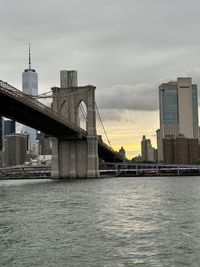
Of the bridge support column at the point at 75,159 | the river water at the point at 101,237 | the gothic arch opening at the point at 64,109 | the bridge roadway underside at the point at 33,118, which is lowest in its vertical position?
the river water at the point at 101,237

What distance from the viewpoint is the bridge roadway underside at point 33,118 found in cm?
5925

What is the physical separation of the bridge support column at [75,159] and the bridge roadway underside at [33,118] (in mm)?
3254

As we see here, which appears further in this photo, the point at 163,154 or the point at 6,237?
the point at 163,154

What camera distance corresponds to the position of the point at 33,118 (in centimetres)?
6919

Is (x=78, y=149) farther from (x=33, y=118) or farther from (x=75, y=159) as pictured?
(x=33, y=118)

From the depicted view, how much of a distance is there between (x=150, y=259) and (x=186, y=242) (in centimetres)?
264

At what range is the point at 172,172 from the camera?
14050 cm

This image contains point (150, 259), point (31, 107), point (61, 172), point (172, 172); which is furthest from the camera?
point (172, 172)

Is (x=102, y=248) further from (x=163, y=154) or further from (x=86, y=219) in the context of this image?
(x=163, y=154)

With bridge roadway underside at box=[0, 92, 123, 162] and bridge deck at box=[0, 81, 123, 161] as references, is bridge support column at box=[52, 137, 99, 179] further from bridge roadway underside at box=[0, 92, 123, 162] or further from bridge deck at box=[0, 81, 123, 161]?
bridge deck at box=[0, 81, 123, 161]


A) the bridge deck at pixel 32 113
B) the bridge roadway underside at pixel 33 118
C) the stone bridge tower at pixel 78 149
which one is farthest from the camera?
the stone bridge tower at pixel 78 149

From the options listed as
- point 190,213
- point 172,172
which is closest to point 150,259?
point 190,213

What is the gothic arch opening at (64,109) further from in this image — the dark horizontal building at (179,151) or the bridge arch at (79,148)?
the dark horizontal building at (179,151)

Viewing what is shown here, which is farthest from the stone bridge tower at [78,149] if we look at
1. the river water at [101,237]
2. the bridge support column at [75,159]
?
the river water at [101,237]
